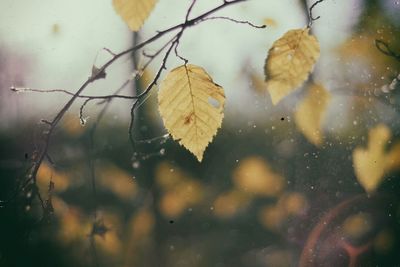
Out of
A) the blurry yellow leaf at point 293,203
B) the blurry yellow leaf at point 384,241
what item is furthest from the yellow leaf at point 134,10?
the blurry yellow leaf at point 384,241

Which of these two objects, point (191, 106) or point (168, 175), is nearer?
point (191, 106)

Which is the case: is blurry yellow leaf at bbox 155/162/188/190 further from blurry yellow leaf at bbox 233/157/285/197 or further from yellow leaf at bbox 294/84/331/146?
yellow leaf at bbox 294/84/331/146

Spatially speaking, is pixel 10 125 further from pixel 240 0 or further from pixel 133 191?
pixel 240 0

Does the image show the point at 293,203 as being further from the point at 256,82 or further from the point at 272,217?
the point at 256,82

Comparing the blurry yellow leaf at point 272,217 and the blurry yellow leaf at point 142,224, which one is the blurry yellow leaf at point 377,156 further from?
the blurry yellow leaf at point 142,224

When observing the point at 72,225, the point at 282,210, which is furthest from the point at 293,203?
the point at 72,225

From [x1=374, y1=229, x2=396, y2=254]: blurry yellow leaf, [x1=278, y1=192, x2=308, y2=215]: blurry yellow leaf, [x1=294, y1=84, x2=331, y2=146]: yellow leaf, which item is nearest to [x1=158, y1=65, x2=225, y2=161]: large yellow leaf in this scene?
[x1=294, y1=84, x2=331, y2=146]: yellow leaf
